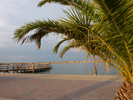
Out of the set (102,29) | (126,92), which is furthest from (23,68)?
(102,29)

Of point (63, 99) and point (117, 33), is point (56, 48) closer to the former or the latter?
point (63, 99)

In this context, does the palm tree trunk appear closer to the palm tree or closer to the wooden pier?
the palm tree

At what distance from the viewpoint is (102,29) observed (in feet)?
8.97

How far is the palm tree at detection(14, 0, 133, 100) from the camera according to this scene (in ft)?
8.10

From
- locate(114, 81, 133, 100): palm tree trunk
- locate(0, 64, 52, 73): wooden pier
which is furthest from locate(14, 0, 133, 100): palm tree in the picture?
locate(0, 64, 52, 73): wooden pier

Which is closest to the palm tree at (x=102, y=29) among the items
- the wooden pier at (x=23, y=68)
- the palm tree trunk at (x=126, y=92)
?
the palm tree trunk at (x=126, y=92)

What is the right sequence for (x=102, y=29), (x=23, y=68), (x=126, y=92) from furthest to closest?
1. (x=23, y=68)
2. (x=126, y=92)
3. (x=102, y=29)

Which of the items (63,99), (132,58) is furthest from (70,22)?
(63,99)

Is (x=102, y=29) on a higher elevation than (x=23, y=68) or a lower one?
higher

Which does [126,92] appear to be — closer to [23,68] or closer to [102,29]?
[102,29]

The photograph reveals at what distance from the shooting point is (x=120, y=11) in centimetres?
245

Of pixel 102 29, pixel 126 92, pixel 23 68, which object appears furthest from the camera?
pixel 23 68

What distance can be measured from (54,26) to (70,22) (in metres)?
0.75

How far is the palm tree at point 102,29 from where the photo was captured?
247cm
